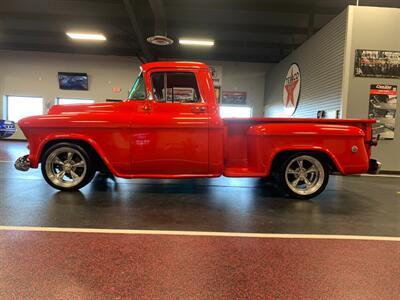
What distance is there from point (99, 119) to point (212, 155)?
1.63 m

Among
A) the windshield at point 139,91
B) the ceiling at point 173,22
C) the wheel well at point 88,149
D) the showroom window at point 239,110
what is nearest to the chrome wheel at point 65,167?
the wheel well at point 88,149

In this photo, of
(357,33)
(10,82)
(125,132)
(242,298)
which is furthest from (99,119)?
(10,82)

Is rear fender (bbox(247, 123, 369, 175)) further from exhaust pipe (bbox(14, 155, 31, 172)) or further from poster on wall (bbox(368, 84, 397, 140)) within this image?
poster on wall (bbox(368, 84, 397, 140))

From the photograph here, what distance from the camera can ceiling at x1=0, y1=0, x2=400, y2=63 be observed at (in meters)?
9.53

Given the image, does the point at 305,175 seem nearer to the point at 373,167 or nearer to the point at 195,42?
the point at 373,167

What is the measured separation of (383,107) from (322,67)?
218cm

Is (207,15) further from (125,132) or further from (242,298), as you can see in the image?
(242,298)

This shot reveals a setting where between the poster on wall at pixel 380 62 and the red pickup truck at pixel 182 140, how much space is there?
3.67 metres

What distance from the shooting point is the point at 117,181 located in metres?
5.13

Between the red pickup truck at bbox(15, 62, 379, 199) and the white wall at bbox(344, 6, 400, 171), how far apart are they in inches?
131

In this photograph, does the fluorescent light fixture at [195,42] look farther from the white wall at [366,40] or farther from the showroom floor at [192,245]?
the showroom floor at [192,245]

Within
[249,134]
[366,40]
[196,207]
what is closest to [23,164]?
[196,207]

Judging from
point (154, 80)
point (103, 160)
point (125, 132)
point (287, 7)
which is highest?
point (287, 7)

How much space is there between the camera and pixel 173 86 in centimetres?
Answer: 409
